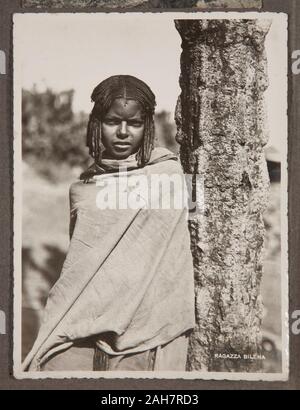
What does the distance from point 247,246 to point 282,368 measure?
0.32m

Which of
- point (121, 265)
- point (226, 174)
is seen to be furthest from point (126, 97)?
point (121, 265)

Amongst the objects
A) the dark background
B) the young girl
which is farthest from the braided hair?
the dark background

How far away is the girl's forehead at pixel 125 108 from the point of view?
4.26ft

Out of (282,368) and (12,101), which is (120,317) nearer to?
(282,368)

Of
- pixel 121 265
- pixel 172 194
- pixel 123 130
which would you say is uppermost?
pixel 123 130

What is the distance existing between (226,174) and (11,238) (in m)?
0.56

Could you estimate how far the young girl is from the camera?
1.29m

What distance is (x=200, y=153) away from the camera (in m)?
1.30

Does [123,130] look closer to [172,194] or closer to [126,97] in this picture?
[126,97]

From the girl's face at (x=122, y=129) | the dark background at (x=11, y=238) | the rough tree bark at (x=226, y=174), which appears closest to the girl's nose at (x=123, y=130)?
the girl's face at (x=122, y=129)

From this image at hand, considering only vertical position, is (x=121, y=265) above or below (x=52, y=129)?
below

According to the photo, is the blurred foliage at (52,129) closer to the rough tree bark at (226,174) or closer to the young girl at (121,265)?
the young girl at (121,265)

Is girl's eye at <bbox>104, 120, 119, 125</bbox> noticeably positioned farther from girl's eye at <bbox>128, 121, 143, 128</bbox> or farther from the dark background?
the dark background

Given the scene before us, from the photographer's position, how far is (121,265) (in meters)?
1.29
